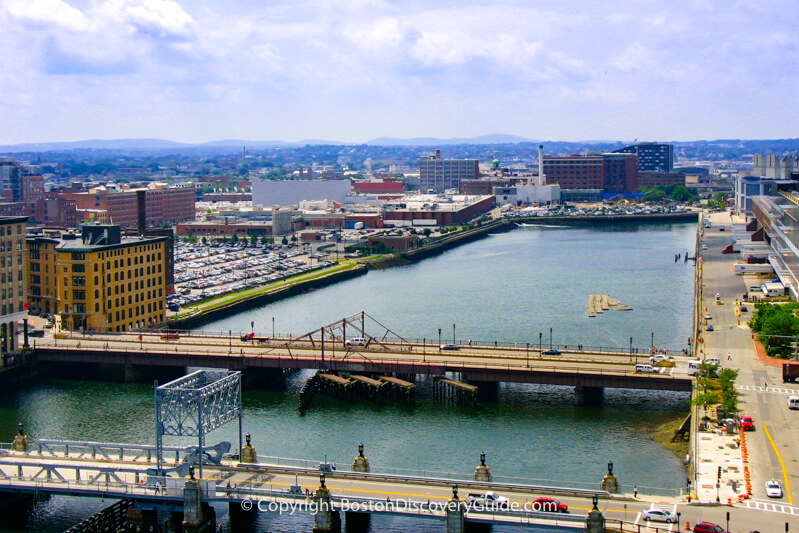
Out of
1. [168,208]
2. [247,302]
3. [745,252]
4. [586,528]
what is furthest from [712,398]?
[168,208]

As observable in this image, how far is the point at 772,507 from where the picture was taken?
60.4 feet

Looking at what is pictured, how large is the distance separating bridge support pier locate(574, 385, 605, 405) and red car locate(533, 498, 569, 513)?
11.0 metres

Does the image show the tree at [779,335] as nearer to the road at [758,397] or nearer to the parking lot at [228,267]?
the road at [758,397]

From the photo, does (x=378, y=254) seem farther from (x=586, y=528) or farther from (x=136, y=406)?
(x=586, y=528)

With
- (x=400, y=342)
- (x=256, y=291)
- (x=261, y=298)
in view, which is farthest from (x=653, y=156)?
(x=400, y=342)

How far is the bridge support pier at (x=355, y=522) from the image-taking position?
19.3 meters

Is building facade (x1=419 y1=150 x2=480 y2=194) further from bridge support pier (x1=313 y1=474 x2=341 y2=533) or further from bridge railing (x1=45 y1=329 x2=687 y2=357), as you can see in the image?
bridge support pier (x1=313 y1=474 x2=341 y2=533)

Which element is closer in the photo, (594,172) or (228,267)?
(228,267)

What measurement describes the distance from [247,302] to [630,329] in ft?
63.1

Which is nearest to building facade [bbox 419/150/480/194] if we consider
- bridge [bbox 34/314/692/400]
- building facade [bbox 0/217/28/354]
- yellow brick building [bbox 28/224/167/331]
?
yellow brick building [bbox 28/224/167/331]

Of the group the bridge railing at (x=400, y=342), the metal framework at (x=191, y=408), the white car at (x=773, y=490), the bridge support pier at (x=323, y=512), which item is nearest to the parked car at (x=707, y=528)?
the white car at (x=773, y=490)

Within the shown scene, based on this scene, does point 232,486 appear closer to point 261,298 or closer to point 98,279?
point 98,279

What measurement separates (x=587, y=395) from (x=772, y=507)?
36.5 feet

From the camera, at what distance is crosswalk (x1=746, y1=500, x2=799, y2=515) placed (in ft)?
59.7
